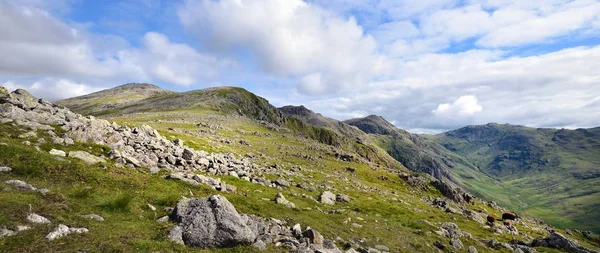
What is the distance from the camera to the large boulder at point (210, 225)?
19.0 m

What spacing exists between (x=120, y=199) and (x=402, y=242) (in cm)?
2555

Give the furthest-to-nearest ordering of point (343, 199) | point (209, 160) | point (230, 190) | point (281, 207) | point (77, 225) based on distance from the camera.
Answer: point (343, 199) → point (209, 160) → point (230, 190) → point (281, 207) → point (77, 225)

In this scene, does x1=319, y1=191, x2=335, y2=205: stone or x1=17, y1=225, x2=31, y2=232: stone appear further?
x1=319, y1=191, x2=335, y2=205: stone

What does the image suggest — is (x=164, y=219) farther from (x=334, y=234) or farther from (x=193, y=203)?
(x=334, y=234)

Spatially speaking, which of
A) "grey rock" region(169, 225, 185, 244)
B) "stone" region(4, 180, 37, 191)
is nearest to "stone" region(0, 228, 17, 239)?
"stone" region(4, 180, 37, 191)

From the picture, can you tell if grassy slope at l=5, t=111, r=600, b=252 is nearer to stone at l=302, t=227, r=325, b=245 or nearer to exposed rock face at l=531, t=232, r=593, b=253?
stone at l=302, t=227, r=325, b=245

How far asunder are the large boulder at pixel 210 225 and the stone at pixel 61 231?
4.55 m

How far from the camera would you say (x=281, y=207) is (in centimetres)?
3198

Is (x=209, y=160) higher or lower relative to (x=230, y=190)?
higher

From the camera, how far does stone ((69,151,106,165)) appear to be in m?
28.5

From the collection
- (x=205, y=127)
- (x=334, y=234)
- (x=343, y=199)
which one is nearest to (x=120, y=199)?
(x=334, y=234)

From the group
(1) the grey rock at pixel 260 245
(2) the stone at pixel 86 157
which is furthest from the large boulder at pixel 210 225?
(2) the stone at pixel 86 157

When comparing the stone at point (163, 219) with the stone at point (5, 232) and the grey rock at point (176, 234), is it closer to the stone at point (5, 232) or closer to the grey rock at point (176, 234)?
the grey rock at point (176, 234)

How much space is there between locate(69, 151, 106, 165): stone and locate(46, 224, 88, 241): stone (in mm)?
13444
